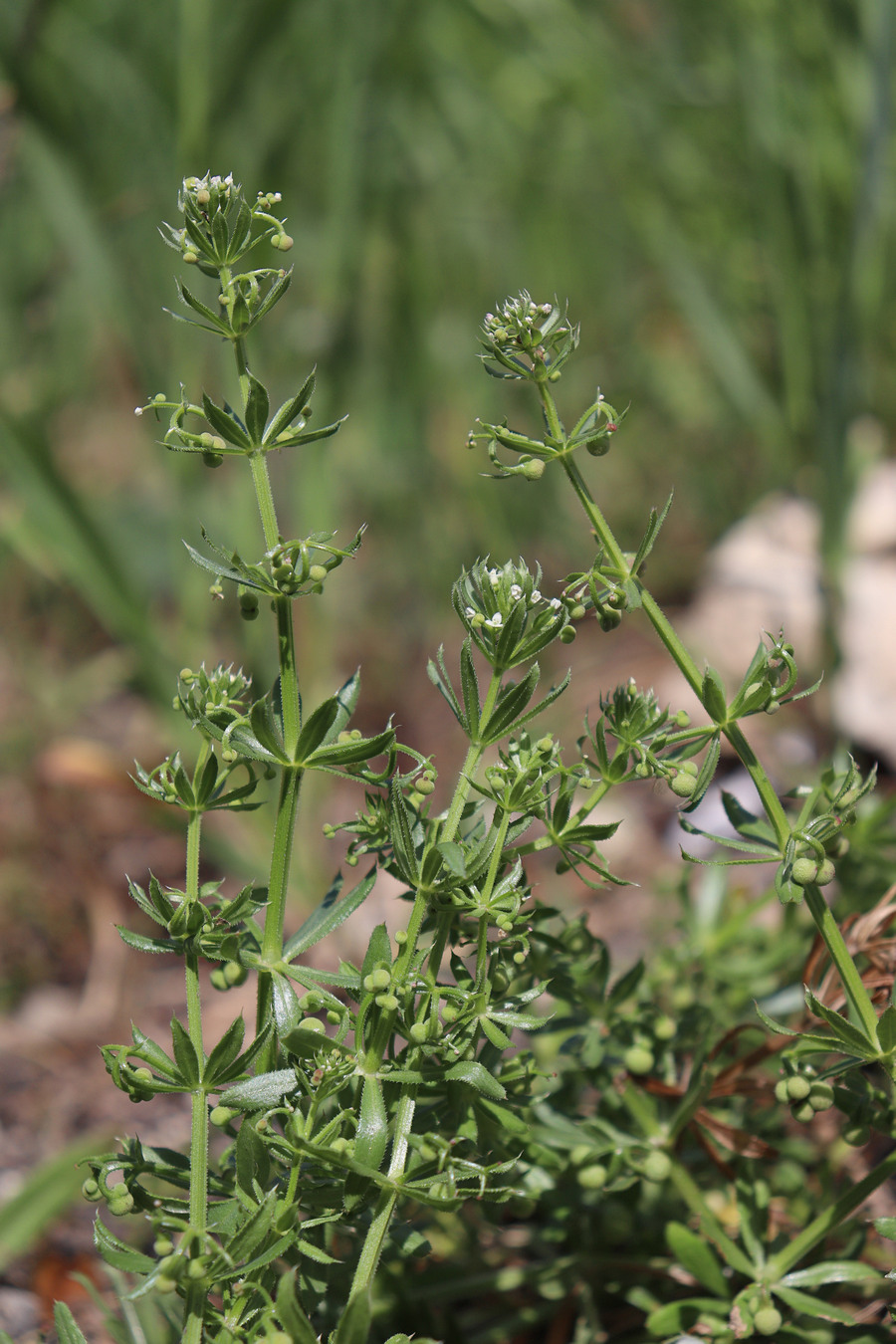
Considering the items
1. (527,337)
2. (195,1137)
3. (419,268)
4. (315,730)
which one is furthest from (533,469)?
(419,268)

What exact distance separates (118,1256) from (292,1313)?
0.40 ft

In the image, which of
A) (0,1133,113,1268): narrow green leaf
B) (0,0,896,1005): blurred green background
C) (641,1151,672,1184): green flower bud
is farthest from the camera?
(0,0,896,1005): blurred green background

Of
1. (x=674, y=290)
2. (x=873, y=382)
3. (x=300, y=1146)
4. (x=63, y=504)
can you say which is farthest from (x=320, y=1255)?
(x=873, y=382)

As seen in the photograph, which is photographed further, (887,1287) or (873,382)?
(873,382)

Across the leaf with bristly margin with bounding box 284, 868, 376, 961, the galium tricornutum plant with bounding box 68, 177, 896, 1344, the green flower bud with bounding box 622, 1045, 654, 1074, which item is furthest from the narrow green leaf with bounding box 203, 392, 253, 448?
the green flower bud with bounding box 622, 1045, 654, 1074

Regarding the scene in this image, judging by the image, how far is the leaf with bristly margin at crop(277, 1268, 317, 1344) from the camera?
1.70 feet

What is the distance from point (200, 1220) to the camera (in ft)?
1.90

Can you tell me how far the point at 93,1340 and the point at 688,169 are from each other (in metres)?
2.55

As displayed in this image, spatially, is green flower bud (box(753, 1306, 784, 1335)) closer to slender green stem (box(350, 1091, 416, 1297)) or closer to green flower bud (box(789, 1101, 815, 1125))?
green flower bud (box(789, 1101, 815, 1125))

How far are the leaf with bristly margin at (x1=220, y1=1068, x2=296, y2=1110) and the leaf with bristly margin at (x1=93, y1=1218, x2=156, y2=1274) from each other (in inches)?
3.5

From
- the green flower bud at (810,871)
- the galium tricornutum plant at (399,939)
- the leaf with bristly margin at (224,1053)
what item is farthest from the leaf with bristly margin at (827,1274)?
the leaf with bristly margin at (224,1053)

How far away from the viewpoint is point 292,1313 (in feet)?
1.74

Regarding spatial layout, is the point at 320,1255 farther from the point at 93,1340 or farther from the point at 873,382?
the point at 873,382

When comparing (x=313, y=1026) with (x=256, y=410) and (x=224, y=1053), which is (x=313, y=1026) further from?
(x=256, y=410)
